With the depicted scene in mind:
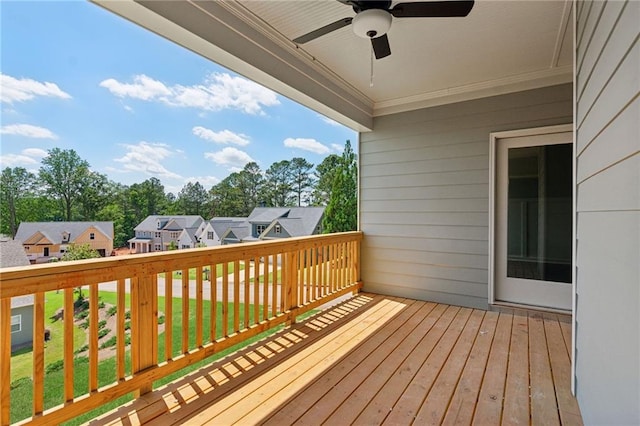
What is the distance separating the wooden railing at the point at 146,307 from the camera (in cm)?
152

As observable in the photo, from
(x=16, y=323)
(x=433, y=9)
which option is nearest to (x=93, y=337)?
(x=16, y=323)

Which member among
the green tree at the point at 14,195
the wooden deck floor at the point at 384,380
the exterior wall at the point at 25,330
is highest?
the green tree at the point at 14,195


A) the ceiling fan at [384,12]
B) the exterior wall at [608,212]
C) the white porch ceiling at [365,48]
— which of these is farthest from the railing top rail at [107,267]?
the exterior wall at [608,212]

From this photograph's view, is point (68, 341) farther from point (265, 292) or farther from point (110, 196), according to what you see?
point (265, 292)

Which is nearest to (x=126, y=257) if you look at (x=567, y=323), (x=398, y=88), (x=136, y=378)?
(x=136, y=378)

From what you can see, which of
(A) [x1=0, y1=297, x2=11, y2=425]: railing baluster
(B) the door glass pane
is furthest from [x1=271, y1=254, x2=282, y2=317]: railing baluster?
(B) the door glass pane

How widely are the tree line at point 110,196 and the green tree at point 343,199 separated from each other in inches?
70.8

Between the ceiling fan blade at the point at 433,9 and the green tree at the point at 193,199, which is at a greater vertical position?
the ceiling fan blade at the point at 433,9

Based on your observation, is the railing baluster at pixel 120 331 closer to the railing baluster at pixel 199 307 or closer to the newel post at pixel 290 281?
the railing baluster at pixel 199 307

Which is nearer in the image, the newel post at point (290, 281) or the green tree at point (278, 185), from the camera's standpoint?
the newel post at point (290, 281)

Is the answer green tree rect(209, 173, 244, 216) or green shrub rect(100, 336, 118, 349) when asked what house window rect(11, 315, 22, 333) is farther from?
green tree rect(209, 173, 244, 216)

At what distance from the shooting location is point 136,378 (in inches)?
74.0

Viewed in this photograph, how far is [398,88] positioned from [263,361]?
3303 millimetres

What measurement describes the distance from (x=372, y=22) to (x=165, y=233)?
1913 mm
